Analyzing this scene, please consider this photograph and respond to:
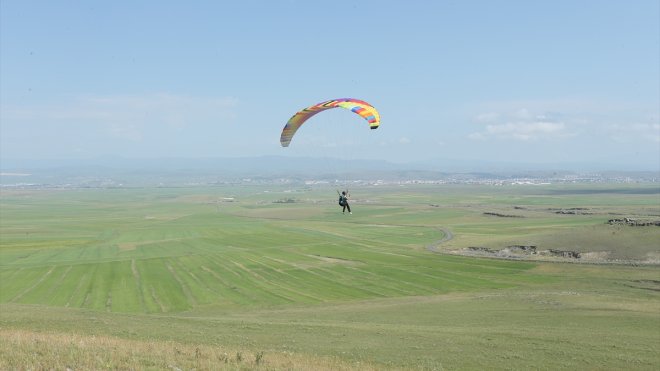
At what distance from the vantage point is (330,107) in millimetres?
34594

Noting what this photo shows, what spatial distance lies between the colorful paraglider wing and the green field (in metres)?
12.2

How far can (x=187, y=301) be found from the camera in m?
43.8

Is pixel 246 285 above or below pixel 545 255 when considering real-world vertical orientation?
below

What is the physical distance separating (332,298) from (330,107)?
17.8 meters

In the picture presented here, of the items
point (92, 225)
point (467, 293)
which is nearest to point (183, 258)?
point (467, 293)

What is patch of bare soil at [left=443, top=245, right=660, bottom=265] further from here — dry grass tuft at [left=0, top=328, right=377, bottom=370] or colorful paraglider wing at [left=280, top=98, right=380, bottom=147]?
dry grass tuft at [left=0, top=328, right=377, bottom=370]

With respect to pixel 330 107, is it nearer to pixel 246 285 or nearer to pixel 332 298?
pixel 332 298

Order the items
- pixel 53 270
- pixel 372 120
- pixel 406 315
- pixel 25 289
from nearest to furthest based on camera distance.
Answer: pixel 372 120
pixel 406 315
pixel 25 289
pixel 53 270

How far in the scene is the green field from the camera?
2206cm

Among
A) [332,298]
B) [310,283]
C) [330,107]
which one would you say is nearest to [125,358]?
[330,107]

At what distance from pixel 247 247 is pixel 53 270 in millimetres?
27451

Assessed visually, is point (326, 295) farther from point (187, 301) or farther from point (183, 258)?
point (183, 258)

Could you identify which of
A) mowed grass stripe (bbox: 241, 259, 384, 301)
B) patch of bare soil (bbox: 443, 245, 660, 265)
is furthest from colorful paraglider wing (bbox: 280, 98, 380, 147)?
patch of bare soil (bbox: 443, 245, 660, 265)

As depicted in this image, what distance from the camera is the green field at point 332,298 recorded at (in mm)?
22062
